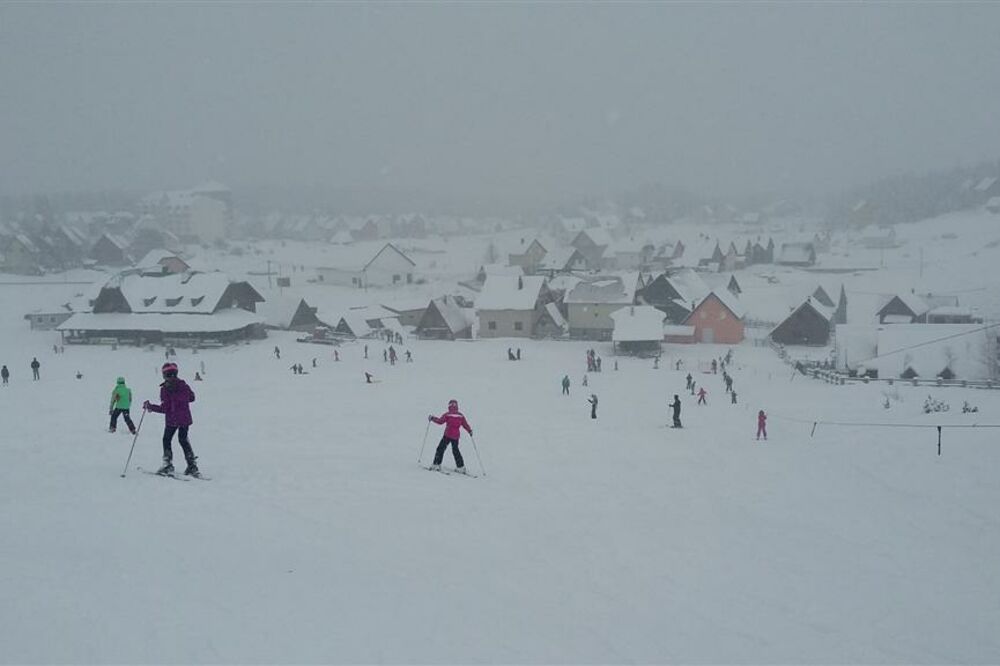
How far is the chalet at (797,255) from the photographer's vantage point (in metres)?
103

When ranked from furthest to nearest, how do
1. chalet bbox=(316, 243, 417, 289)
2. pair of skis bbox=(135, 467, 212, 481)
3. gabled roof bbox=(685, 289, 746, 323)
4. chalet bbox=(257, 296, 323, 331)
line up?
chalet bbox=(316, 243, 417, 289) < chalet bbox=(257, 296, 323, 331) < gabled roof bbox=(685, 289, 746, 323) < pair of skis bbox=(135, 467, 212, 481)

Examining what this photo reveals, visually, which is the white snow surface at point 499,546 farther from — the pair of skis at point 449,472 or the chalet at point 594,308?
the chalet at point 594,308

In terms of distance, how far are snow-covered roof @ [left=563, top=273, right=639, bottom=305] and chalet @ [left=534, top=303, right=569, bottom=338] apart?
5.09 feet

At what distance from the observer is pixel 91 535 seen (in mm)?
9711

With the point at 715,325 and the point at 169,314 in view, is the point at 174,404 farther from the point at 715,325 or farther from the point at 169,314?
the point at 715,325

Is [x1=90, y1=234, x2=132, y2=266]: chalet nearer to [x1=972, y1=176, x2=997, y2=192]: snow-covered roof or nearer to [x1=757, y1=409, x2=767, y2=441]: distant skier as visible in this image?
[x1=757, y1=409, x2=767, y2=441]: distant skier

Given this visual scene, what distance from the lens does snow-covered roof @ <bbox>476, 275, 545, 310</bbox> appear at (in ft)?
183

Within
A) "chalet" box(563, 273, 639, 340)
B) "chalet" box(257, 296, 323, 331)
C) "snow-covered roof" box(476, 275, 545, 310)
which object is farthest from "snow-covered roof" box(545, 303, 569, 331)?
"chalet" box(257, 296, 323, 331)

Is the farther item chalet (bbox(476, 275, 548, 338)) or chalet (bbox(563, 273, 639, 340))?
chalet (bbox(563, 273, 639, 340))

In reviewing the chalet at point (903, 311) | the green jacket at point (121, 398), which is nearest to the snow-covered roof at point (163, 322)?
the green jacket at point (121, 398)

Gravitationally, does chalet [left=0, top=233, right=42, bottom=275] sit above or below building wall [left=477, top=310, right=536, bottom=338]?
above

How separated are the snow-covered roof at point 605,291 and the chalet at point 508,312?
2.89 meters

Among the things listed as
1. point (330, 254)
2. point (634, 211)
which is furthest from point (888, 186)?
point (330, 254)

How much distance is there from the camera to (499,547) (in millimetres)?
10664
